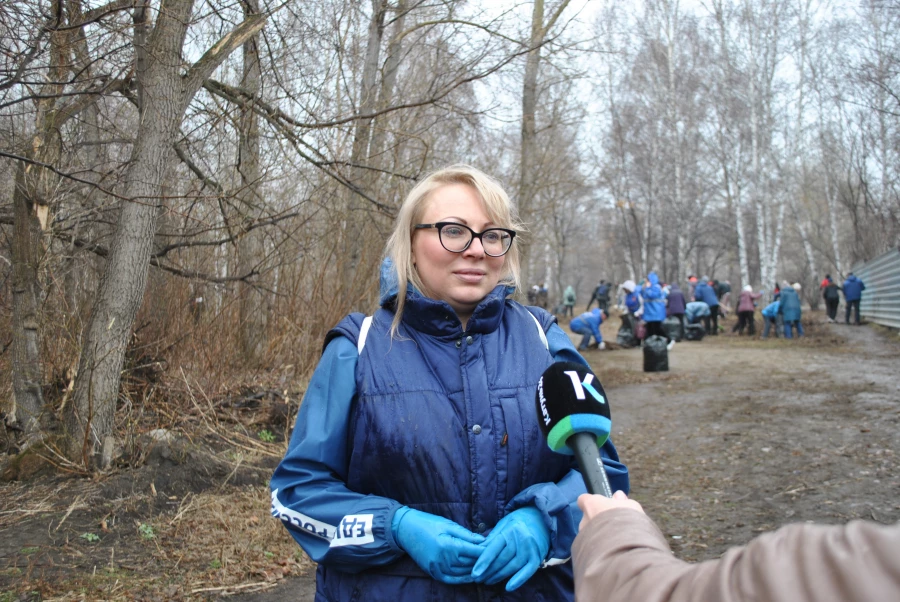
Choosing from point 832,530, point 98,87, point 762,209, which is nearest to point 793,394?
point 98,87

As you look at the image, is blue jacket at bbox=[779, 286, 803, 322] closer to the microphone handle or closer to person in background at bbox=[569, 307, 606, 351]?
person in background at bbox=[569, 307, 606, 351]

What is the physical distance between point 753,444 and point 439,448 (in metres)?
6.77

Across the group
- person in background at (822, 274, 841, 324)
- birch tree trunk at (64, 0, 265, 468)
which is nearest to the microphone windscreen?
birch tree trunk at (64, 0, 265, 468)

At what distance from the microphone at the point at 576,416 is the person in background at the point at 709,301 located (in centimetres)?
2223

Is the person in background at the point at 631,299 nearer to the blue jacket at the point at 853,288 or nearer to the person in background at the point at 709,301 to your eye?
the person in background at the point at 709,301

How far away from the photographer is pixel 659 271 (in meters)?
40.0

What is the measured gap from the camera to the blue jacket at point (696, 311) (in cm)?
2228

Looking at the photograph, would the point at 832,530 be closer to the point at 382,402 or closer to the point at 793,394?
the point at 382,402

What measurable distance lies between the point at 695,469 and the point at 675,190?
2851 cm

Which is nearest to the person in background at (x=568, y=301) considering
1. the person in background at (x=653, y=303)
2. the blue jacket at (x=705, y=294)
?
the blue jacket at (x=705, y=294)

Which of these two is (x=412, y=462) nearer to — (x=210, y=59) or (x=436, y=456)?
(x=436, y=456)

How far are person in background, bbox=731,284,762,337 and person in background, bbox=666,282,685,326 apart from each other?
246cm

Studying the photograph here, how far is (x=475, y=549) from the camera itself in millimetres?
1781

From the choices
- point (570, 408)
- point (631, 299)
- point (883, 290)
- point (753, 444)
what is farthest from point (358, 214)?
point (883, 290)
